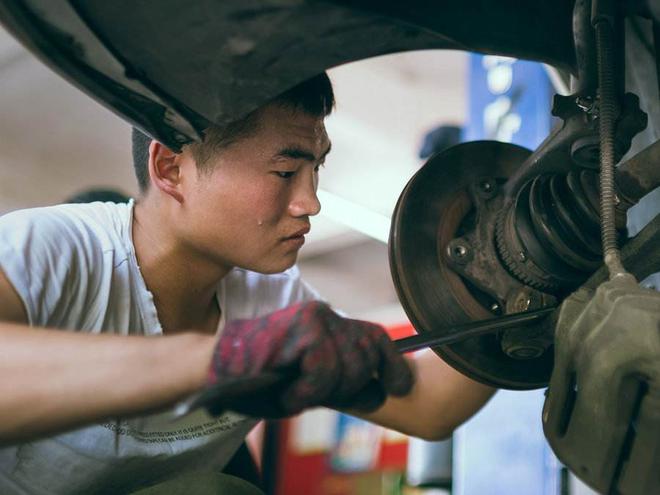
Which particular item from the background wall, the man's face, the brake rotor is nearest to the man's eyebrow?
the man's face

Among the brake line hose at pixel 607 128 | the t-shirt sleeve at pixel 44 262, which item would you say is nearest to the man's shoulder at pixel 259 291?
the t-shirt sleeve at pixel 44 262

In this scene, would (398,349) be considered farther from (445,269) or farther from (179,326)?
(179,326)

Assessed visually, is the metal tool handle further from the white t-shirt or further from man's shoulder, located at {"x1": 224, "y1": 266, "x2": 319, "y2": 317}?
man's shoulder, located at {"x1": 224, "y1": 266, "x2": 319, "y2": 317}

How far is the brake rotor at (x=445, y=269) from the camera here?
777mm

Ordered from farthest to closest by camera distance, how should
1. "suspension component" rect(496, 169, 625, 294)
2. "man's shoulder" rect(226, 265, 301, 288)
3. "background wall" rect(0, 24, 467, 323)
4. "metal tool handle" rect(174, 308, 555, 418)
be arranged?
"background wall" rect(0, 24, 467, 323) < "man's shoulder" rect(226, 265, 301, 288) < "suspension component" rect(496, 169, 625, 294) < "metal tool handle" rect(174, 308, 555, 418)

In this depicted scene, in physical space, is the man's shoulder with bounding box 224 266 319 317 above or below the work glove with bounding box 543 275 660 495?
below

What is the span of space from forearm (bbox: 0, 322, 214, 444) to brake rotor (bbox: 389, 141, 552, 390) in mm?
280

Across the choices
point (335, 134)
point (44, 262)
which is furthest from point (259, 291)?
point (335, 134)

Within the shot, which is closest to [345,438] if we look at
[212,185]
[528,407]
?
[528,407]

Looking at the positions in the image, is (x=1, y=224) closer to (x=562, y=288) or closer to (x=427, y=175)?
(x=427, y=175)

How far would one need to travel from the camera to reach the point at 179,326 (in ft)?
3.20

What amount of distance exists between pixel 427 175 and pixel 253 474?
50 centimetres

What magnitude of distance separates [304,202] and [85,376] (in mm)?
348

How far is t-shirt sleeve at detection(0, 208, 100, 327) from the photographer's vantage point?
2.39 feet
